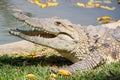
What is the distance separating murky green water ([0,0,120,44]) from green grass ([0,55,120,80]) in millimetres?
4327

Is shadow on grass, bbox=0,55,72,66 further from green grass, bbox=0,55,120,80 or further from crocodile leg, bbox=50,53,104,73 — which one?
crocodile leg, bbox=50,53,104,73

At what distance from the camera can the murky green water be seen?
12.8 meters

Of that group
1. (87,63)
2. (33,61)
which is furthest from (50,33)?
(87,63)

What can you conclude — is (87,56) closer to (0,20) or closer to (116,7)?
(0,20)

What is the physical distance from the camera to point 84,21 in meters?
12.9

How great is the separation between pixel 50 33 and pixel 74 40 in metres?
0.42

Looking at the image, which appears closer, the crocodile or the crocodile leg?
the crocodile leg

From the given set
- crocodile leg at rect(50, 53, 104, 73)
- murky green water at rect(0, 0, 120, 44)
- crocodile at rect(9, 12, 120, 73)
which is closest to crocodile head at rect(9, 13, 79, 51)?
crocodile at rect(9, 12, 120, 73)

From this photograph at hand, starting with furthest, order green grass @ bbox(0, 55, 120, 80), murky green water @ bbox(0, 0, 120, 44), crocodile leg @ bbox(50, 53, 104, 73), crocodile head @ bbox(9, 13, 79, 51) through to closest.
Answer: murky green water @ bbox(0, 0, 120, 44), crocodile head @ bbox(9, 13, 79, 51), crocodile leg @ bbox(50, 53, 104, 73), green grass @ bbox(0, 55, 120, 80)

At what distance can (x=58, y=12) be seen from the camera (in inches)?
548

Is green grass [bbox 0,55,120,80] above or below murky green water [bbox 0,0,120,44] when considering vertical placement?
above

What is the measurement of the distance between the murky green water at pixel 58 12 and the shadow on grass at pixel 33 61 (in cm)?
412

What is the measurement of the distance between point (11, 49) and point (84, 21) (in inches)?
172

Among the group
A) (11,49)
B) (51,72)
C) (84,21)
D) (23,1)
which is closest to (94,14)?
(84,21)
